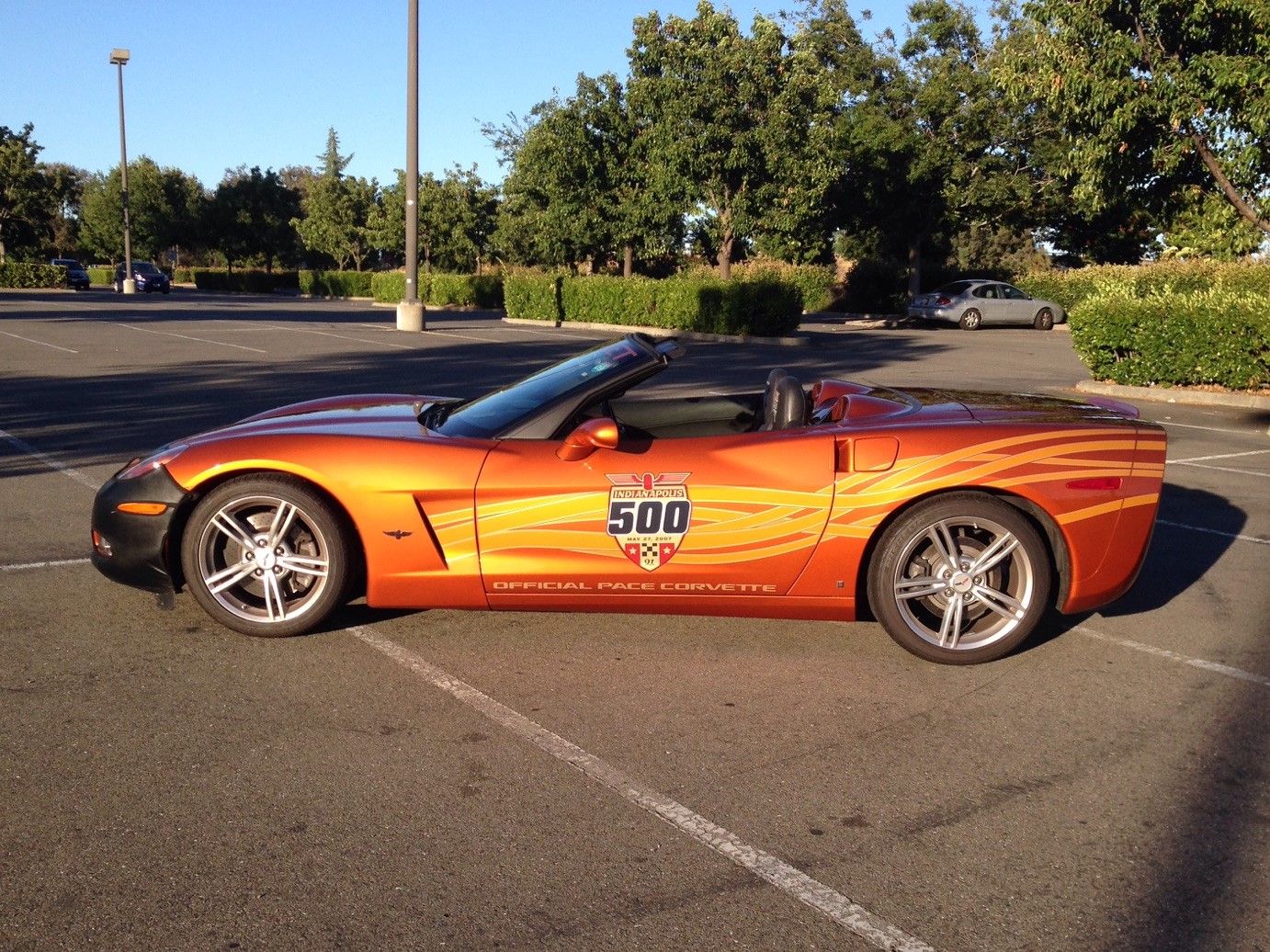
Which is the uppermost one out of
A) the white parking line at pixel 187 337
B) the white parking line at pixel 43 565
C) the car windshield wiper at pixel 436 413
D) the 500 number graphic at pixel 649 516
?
the car windshield wiper at pixel 436 413

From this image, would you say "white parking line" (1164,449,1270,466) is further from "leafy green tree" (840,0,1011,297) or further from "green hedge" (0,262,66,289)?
"green hedge" (0,262,66,289)

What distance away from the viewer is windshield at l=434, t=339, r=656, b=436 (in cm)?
496

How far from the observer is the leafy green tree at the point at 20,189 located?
6107 centimetres

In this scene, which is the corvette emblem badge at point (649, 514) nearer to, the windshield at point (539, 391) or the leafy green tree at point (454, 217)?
the windshield at point (539, 391)

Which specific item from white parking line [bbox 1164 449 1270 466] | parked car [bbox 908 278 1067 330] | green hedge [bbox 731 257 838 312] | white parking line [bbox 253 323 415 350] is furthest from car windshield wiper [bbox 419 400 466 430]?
green hedge [bbox 731 257 838 312]

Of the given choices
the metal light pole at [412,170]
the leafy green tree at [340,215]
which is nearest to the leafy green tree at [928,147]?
the metal light pole at [412,170]

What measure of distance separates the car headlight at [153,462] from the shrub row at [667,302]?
21.9 m

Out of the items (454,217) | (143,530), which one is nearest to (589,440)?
(143,530)

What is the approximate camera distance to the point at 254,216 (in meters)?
70.2

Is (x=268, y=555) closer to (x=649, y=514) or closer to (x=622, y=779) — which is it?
(x=649, y=514)

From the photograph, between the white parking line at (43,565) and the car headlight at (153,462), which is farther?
the white parking line at (43,565)

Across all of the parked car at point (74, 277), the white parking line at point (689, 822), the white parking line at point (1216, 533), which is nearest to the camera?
the white parking line at point (689, 822)

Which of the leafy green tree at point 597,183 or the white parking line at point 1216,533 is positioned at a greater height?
the leafy green tree at point 597,183

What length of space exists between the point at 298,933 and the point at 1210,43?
17624 mm
